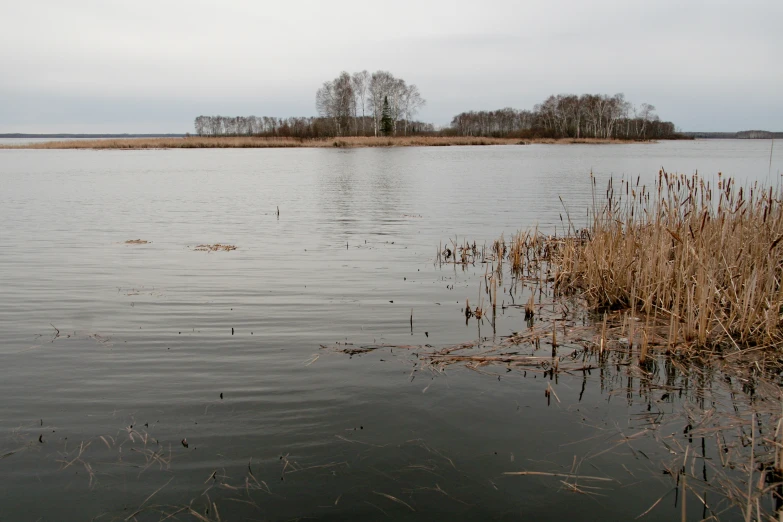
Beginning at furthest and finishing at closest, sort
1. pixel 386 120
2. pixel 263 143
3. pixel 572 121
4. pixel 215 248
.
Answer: pixel 572 121 < pixel 386 120 < pixel 263 143 < pixel 215 248

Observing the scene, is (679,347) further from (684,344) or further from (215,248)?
(215,248)

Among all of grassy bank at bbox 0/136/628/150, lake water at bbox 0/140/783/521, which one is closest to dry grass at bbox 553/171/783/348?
lake water at bbox 0/140/783/521

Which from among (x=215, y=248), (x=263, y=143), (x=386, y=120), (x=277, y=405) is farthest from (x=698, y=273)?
(x=386, y=120)

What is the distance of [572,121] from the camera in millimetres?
114312

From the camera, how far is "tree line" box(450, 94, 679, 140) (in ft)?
356

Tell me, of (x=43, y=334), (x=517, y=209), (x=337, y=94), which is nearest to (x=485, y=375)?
(x=43, y=334)

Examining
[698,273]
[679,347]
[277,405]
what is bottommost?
[277,405]

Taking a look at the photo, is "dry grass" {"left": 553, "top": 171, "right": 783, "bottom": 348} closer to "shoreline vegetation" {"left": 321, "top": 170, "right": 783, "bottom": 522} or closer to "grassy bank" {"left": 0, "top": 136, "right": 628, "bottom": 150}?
"shoreline vegetation" {"left": 321, "top": 170, "right": 783, "bottom": 522}

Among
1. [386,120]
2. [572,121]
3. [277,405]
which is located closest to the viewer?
[277,405]

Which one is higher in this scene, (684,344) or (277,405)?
(684,344)

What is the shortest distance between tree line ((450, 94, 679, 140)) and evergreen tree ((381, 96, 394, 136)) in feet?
81.0

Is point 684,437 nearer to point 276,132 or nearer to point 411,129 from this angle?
point 276,132

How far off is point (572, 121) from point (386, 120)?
41483 millimetres

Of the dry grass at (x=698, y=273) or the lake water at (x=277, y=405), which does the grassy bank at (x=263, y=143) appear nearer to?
the lake water at (x=277, y=405)
